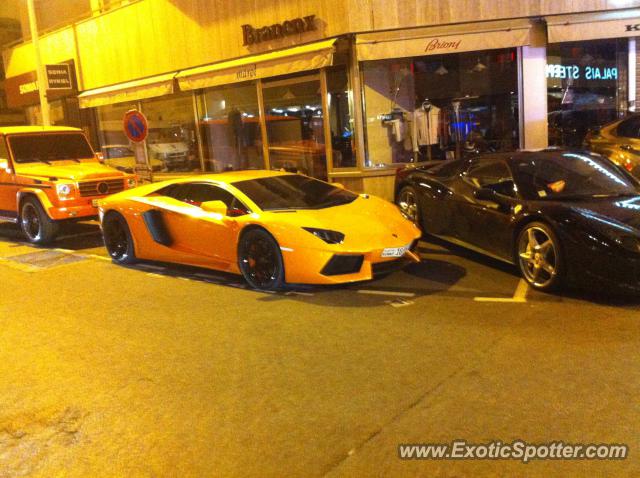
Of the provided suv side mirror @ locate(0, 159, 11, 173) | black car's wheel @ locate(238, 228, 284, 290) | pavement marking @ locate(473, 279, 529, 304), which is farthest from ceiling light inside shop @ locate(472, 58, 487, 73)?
suv side mirror @ locate(0, 159, 11, 173)

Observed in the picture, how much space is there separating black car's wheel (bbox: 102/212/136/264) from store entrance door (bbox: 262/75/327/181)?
5.91 m

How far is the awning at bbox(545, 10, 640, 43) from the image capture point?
38.1 ft

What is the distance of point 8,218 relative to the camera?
1134 cm

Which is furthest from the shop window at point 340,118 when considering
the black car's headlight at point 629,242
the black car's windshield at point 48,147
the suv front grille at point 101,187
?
the black car's headlight at point 629,242

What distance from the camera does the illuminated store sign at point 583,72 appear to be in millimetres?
12703

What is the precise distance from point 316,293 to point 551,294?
2351 millimetres

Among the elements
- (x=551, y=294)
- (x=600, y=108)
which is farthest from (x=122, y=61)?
(x=551, y=294)

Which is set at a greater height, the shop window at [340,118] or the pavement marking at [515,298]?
the shop window at [340,118]

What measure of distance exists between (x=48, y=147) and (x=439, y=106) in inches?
309

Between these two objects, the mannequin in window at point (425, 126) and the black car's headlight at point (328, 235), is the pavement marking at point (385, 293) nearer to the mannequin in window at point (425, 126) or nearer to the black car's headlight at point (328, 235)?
the black car's headlight at point (328, 235)

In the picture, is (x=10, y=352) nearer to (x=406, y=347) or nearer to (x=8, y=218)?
(x=406, y=347)

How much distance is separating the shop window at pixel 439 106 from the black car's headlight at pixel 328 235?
6.60 meters

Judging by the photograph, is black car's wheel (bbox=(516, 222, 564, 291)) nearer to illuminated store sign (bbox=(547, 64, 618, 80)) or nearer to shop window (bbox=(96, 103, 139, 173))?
illuminated store sign (bbox=(547, 64, 618, 80))
